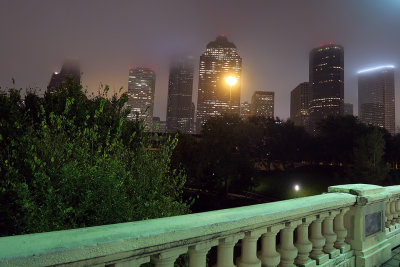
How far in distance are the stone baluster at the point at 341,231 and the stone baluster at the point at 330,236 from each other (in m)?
0.15

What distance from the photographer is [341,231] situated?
160 inches

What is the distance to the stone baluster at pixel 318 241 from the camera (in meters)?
3.60

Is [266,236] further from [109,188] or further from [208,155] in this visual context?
[208,155]

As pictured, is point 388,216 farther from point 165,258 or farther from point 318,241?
point 165,258

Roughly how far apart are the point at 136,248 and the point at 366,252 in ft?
13.0

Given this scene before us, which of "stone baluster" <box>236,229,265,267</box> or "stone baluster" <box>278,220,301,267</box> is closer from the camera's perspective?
"stone baluster" <box>236,229,265,267</box>

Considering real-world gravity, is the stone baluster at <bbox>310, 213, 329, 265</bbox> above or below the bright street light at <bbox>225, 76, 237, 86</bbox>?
below

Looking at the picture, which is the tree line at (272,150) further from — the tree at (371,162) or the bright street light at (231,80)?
the bright street light at (231,80)

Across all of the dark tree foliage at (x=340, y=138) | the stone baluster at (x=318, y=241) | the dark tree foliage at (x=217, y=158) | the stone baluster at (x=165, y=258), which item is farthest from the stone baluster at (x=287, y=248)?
the dark tree foliage at (x=340, y=138)

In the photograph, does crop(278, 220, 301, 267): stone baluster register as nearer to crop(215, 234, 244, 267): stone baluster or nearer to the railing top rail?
the railing top rail

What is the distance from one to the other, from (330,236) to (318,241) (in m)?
0.31

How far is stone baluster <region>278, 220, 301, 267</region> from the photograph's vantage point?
3.15 m

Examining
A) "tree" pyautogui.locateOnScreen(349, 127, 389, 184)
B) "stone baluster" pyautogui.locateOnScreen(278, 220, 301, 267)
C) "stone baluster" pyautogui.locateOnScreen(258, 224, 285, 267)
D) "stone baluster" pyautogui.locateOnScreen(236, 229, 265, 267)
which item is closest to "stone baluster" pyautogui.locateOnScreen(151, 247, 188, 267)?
"stone baluster" pyautogui.locateOnScreen(236, 229, 265, 267)

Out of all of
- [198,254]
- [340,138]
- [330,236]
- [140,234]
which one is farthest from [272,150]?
[140,234]
